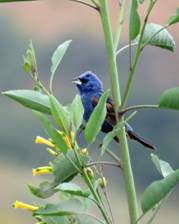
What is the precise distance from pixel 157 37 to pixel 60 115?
169mm

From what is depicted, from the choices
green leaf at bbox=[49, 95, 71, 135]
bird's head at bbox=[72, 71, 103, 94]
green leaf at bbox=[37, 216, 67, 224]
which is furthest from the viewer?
bird's head at bbox=[72, 71, 103, 94]

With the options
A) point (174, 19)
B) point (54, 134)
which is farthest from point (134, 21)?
point (54, 134)

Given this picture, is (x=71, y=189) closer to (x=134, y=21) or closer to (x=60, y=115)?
(x=60, y=115)

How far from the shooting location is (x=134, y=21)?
80 cm

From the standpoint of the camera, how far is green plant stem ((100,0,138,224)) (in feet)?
2.56

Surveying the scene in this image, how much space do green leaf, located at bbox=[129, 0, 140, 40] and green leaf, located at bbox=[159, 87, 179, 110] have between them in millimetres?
68

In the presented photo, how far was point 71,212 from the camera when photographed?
0.78 meters

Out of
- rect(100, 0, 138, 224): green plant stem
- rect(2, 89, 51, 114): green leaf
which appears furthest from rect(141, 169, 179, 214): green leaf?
rect(2, 89, 51, 114): green leaf

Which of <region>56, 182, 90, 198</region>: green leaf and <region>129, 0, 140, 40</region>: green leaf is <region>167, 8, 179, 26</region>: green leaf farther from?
<region>56, 182, 90, 198</region>: green leaf

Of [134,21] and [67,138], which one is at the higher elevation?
[134,21]

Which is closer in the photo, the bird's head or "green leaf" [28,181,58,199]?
"green leaf" [28,181,58,199]

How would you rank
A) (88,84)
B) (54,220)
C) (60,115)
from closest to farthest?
(60,115) < (54,220) < (88,84)

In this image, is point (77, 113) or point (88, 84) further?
point (88, 84)


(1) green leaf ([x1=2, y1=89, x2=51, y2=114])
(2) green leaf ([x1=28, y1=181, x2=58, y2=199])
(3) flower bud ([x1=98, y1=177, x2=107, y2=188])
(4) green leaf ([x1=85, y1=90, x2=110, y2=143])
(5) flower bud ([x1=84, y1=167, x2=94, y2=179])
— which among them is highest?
(1) green leaf ([x1=2, y1=89, x2=51, y2=114])
